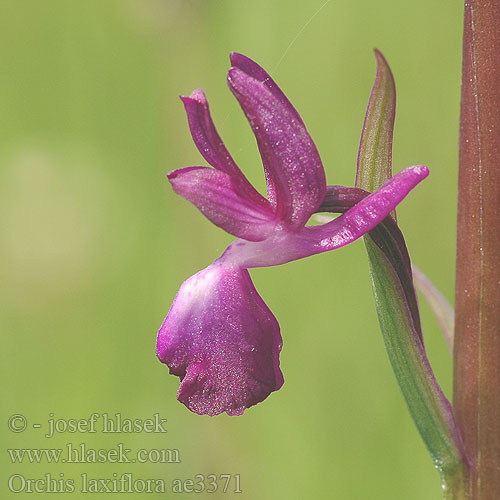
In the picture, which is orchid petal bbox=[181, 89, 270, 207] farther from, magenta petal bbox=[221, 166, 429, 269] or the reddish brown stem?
the reddish brown stem

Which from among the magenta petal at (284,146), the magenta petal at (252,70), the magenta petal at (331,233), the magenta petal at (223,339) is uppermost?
the magenta petal at (252,70)

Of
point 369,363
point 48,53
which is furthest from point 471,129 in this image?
point 48,53

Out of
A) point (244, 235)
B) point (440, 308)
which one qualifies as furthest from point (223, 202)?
point (440, 308)

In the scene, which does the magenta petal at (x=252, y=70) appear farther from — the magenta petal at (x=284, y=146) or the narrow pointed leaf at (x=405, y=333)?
the narrow pointed leaf at (x=405, y=333)

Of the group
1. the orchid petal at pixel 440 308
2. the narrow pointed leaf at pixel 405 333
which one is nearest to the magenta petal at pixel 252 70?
the narrow pointed leaf at pixel 405 333

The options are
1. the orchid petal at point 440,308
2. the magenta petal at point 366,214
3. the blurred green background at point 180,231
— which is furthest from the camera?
the blurred green background at point 180,231

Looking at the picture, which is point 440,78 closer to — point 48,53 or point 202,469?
point 48,53

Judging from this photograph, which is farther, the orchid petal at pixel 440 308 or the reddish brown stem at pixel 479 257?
the orchid petal at pixel 440 308

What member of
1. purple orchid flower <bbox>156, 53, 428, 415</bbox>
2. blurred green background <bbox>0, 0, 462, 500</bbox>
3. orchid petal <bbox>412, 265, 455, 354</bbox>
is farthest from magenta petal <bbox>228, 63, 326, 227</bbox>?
blurred green background <bbox>0, 0, 462, 500</bbox>
